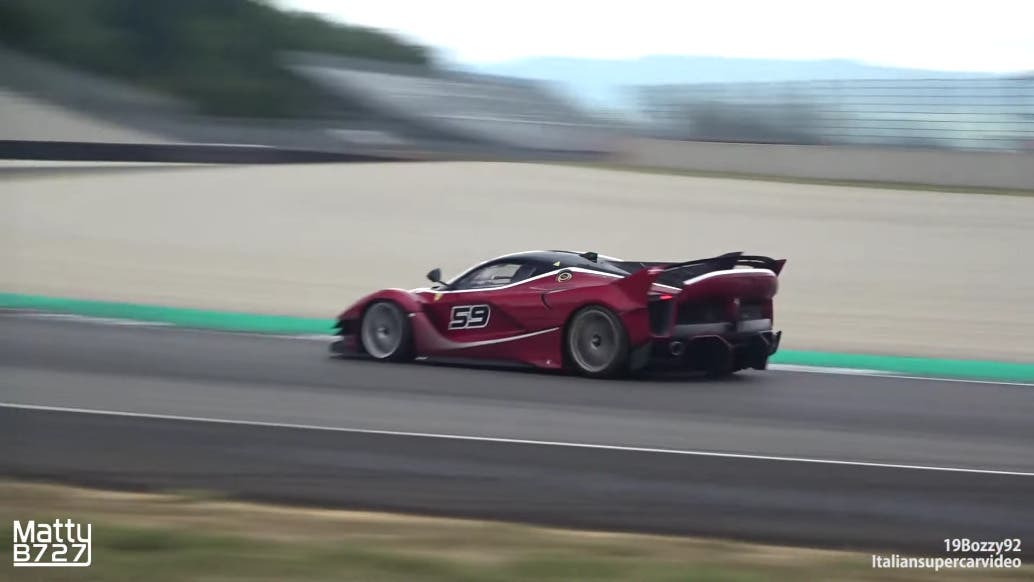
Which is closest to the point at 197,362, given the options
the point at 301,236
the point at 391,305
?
the point at 391,305

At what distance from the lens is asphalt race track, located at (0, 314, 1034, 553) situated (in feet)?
20.5

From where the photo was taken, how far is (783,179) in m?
30.2

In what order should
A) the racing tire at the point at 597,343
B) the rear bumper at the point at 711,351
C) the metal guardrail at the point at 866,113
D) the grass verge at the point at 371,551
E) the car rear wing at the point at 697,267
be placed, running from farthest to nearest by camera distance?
the metal guardrail at the point at 866,113 < the car rear wing at the point at 697,267 < the racing tire at the point at 597,343 < the rear bumper at the point at 711,351 < the grass verge at the point at 371,551

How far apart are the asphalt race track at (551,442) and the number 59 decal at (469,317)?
1.27ft

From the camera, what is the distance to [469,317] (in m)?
11.0

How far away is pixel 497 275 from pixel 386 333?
1.16 metres

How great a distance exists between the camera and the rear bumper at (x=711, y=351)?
10180mm

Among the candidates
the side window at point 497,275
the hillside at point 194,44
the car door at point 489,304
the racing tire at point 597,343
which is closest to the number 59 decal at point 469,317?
the car door at point 489,304

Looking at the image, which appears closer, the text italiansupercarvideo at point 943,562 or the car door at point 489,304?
the text italiansupercarvideo at point 943,562

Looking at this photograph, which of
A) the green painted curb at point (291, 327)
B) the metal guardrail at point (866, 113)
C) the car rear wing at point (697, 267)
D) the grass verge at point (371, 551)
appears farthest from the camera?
the metal guardrail at point (866, 113)

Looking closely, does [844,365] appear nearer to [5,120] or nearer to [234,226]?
[234,226]

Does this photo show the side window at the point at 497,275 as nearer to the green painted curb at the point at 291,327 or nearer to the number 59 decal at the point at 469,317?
the number 59 decal at the point at 469,317

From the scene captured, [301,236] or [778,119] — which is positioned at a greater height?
[778,119]

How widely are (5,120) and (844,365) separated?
19937mm
